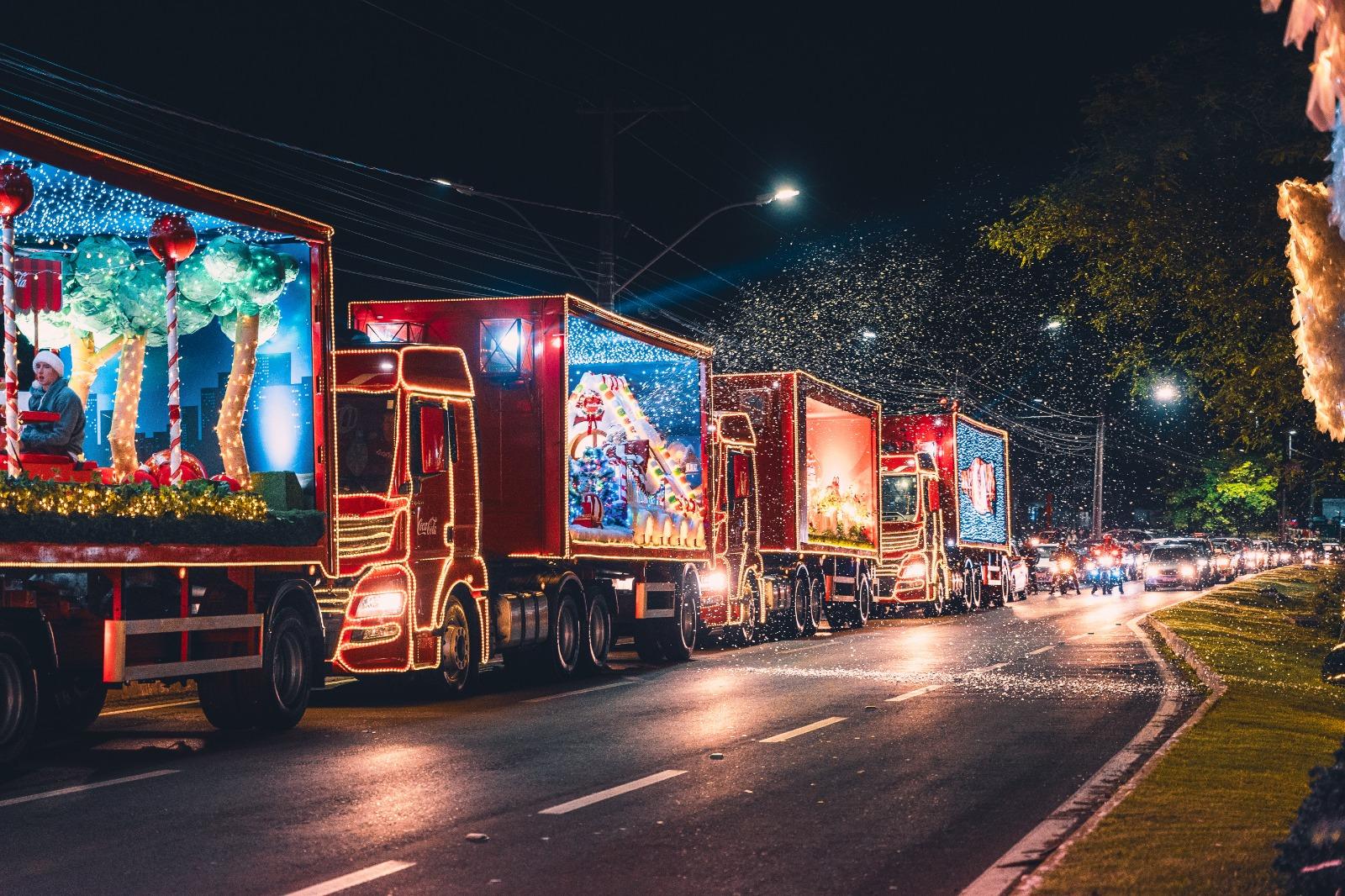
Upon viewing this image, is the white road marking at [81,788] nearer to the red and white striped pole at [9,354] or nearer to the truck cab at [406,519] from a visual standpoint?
the red and white striped pole at [9,354]

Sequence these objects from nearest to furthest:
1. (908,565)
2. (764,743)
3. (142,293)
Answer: (764,743)
(142,293)
(908,565)

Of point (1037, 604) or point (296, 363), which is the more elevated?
point (296, 363)

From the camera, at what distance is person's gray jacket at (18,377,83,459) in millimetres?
11570

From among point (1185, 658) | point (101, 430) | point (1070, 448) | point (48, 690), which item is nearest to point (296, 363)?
point (101, 430)

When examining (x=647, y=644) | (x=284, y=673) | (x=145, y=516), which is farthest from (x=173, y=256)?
(x=647, y=644)

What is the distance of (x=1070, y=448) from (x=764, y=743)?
254ft

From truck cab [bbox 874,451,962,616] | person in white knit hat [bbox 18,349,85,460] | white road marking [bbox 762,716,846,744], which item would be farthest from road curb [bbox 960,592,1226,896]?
truck cab [bbox 874,451,962,616]

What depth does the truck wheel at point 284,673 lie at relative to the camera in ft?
42.2

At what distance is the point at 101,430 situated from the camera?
13.4m

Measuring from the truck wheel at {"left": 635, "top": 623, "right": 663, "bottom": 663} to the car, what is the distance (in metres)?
34.9

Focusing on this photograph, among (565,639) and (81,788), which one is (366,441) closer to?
(565,639)

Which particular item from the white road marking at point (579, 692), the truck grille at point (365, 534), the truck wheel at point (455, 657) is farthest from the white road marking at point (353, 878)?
the truck wheel at point (455, 657)

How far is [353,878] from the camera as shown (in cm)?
711

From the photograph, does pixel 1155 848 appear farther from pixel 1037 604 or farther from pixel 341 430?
pixel 1037 604
